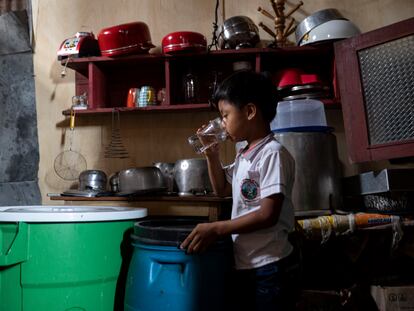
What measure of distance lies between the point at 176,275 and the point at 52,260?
0.40 metres

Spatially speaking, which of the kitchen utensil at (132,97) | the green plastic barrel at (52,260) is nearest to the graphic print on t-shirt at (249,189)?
the green plastic barrel at (52,260)

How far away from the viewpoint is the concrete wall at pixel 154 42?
227 centimetres

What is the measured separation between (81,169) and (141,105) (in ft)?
2.03

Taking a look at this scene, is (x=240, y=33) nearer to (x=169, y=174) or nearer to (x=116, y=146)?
(x=169, y=174)

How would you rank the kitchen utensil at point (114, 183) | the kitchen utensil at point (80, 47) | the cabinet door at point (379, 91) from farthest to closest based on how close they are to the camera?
the kitchen utensil at point (80, 47) < the kitchen utensil at point (114, 183) < the cabinet door at point (379, 91)

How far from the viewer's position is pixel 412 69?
163 centimetres

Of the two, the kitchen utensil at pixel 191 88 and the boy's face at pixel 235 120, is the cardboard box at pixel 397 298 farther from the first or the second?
the kitchen utensil at pixel 191 88

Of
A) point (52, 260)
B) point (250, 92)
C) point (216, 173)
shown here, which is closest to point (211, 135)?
point (216, 173)

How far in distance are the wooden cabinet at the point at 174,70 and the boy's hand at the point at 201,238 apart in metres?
1.17

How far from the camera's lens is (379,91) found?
1.70 m

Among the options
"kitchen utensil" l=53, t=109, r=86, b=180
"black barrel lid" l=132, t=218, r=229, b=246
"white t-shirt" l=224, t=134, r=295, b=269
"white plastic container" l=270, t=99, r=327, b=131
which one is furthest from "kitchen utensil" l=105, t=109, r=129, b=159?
"white t-shirt" l=224, t=134, r=295, b=269

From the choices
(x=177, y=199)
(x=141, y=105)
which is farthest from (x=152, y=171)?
(x=141, y=105)

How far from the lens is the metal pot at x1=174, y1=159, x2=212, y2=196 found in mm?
1802

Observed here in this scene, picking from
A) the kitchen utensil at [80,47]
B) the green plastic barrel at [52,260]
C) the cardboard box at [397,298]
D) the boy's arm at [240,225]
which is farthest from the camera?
the kitchen utensil at [80,47]
